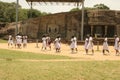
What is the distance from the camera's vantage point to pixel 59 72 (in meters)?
16.2

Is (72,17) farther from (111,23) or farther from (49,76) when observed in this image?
(49,76)

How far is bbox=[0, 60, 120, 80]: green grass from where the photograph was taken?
614 inches

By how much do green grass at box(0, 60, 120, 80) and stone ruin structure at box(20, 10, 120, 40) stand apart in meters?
27.9

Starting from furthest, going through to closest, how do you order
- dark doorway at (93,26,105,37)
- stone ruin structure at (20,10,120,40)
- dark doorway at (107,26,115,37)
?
dark doorway at (93,26,105,37), dark doorway at (107,26,115,37), stone ruin structure at (20,10,120,40)

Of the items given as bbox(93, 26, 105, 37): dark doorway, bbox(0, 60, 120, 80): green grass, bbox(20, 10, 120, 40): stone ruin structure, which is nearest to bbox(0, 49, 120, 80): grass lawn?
bbox(0, 60, 120, 80): green grass

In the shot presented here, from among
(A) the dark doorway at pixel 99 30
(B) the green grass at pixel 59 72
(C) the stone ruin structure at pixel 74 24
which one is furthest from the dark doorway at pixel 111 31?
(B) the green grass at pixel 59 72

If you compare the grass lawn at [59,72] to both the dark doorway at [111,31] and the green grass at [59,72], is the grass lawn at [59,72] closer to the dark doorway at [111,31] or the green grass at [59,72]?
the green grass at [59,72]

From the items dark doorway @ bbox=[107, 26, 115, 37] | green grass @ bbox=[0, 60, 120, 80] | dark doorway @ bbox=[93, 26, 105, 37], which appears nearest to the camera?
green grass @ bbox=[0, 60, 120, 80]

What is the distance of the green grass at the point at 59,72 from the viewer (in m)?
15.6

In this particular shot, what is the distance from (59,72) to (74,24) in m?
31.5

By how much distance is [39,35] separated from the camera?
5003 cm

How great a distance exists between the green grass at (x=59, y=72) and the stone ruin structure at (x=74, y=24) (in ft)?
91.7

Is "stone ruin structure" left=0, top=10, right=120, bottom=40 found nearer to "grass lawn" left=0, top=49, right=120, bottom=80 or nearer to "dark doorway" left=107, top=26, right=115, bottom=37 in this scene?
"dark doorway" left=107, top=26, right=115, bottom=37

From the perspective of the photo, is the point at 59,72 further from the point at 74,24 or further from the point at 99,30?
the point at 99,30
